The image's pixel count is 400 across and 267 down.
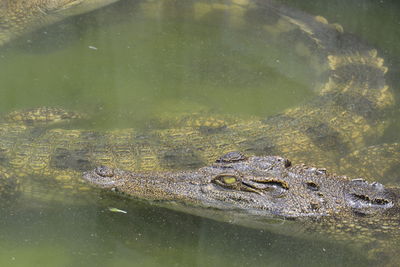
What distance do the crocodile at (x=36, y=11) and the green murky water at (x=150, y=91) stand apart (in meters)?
0.19

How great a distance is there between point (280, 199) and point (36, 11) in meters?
4.28

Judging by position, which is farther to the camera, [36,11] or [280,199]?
[36,11]

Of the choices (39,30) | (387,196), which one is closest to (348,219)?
(387,196)

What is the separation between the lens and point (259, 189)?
3.71m

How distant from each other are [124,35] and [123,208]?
107 inches

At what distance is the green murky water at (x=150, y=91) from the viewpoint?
12.3ft

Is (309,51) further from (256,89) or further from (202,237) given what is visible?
(202,237)

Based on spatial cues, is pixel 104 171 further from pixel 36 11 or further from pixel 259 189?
pixel 36 11

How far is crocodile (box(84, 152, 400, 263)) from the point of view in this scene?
3.73 metres

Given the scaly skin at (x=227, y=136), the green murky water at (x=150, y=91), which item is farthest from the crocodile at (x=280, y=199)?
the scaly skin at (x=227, y=136)

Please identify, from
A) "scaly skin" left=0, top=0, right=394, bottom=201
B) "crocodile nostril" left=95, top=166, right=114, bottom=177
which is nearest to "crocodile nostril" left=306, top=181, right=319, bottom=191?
"scaly skin" left=0, top=0, right=394, bottom=201

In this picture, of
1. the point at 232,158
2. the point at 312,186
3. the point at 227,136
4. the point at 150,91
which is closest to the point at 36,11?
the point at 150,91

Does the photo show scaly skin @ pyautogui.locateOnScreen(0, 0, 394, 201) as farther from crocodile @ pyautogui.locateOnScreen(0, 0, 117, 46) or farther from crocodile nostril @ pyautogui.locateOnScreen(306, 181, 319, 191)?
crocodile @ pyautogui.locateOnScreen(0, 0, 117, 46)

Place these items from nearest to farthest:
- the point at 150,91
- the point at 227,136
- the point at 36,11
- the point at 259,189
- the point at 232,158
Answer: the point at 259,189
the point at 232,158
the point at 227,136
the point at 150,91
the point at 36,11
